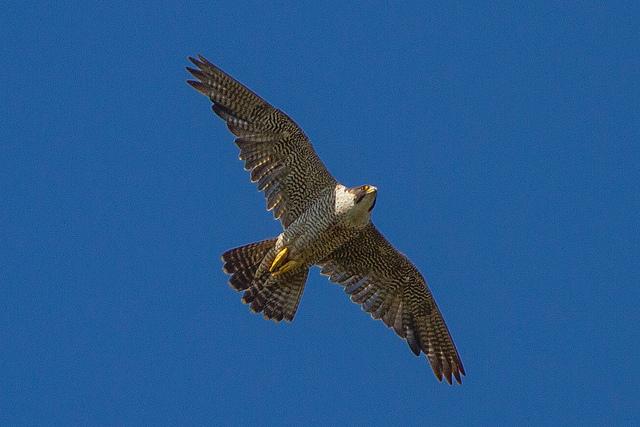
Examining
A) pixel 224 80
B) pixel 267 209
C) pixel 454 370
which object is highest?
pixel 224 80

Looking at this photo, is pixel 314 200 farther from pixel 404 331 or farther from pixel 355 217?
pixel 404 331

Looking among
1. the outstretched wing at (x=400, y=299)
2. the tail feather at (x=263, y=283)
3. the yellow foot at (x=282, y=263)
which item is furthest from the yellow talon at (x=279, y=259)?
the outstretched wing at (x=400, y=299)

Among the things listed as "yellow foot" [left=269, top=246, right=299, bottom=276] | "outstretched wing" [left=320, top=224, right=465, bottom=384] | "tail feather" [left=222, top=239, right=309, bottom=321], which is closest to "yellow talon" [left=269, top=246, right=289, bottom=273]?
"yellow foot" [left=269, top=246, right=299, bottom=276]

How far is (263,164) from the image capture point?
2117 cm

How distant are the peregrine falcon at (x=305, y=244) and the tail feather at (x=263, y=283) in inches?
0.6

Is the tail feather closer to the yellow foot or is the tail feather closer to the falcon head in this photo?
the yellow foot

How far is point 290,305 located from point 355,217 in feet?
6.66

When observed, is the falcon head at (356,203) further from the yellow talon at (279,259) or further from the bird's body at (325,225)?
the yellow talon at (279,259)

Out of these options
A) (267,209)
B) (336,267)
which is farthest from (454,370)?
(267,209)

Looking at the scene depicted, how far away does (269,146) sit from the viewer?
21.1 metres

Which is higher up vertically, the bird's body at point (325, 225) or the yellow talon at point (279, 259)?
the bird's body at point (325, 225)

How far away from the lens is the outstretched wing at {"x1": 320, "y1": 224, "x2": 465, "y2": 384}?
2200 cm

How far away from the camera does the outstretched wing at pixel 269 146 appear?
20828 millimetres

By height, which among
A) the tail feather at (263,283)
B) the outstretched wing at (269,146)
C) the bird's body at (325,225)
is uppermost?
the outstretched wing at (269,146)
